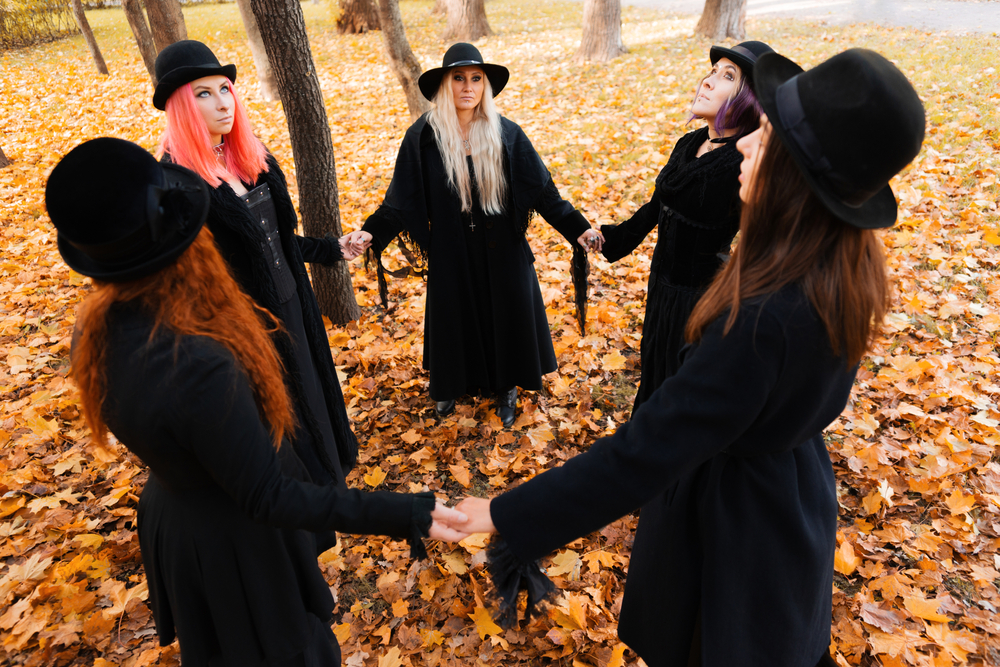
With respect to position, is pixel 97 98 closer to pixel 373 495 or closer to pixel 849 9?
pixel 373 495

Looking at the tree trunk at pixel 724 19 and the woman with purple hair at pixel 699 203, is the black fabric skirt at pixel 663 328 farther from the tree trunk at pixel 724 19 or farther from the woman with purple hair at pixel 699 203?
the tree trunk at pixel 724 19

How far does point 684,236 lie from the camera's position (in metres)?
3.03

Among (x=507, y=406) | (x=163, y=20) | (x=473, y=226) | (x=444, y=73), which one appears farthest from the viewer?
(x=163, y=20)

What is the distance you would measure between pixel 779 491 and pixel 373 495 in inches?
44.6

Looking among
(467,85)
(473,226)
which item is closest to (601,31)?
(467,85)

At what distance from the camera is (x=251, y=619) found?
184 centimetres

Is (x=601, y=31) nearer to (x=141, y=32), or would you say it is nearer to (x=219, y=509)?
(x=141, y=32)

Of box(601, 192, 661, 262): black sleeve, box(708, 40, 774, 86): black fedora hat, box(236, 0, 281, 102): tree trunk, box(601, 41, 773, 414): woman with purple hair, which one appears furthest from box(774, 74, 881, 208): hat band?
box(236, 0, 281, 102): tree trunk

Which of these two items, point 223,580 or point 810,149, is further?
point 223,580

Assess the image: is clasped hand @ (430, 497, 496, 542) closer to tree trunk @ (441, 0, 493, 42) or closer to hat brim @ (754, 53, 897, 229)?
hat brim @ (754, 53, 897, 229)

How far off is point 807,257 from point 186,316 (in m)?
1.53

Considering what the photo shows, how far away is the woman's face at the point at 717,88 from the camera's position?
9.35ft

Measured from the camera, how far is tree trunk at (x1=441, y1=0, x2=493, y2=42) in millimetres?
15031

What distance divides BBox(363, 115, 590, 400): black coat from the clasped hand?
229 centimetres
